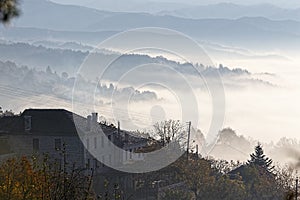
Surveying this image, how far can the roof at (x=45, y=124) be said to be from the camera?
4416 centimetres

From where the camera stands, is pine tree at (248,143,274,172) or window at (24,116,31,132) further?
pine tree at (248,143,274,172)

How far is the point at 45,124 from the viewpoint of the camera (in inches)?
1780

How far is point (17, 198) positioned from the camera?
59.5ft

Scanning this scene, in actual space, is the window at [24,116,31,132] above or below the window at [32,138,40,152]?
above

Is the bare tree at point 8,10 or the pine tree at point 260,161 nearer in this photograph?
the bare tree at point 8,10

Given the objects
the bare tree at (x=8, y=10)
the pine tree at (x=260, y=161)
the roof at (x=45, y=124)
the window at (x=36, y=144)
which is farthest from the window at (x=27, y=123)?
the bare tree at (x=8, y=10)

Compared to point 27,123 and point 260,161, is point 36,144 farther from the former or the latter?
point 260,161

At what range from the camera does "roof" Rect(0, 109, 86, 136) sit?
44156 mm

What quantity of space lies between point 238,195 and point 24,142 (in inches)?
543

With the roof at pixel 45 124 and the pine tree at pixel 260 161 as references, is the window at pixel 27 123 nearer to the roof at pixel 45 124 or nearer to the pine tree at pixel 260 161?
the roof at pixel 45 124

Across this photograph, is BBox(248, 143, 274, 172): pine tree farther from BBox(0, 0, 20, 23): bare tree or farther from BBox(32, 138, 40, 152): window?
BBox(0, 0, 20, 23): bare tree

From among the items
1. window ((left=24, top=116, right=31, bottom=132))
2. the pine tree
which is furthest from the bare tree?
the pine tree

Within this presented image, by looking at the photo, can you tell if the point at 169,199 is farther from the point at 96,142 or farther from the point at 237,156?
the point at 237,156

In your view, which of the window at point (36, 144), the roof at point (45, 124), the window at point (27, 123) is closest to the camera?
the window at point (36, 144)
